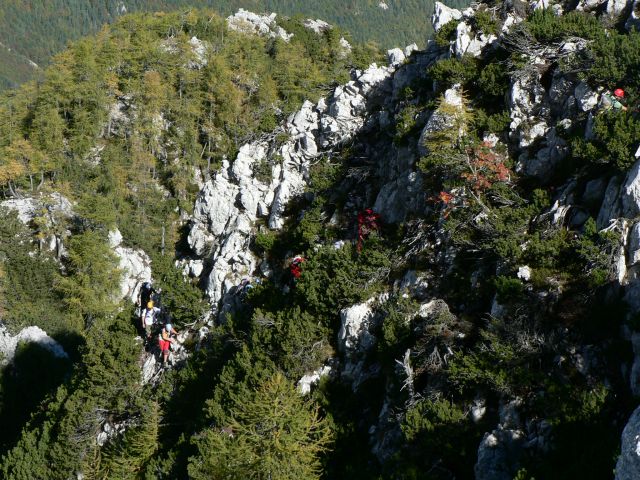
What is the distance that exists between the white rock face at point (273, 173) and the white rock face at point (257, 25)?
29728 mm

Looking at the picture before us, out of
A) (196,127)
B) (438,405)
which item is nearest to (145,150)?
(196,127)

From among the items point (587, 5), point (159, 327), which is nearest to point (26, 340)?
point (159, 327)

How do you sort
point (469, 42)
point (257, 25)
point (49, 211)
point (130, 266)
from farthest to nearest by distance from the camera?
point (257, 25) < point (49, 211) < point (130, 266) < point (469, 42)

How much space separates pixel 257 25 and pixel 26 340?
1795 inches

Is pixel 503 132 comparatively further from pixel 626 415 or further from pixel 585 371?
pixel 626 415

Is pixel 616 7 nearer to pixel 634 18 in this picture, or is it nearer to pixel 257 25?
pixel 634 18

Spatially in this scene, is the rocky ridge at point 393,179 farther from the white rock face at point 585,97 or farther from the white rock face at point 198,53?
the white rock face at point 198,53

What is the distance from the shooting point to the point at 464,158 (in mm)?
23594

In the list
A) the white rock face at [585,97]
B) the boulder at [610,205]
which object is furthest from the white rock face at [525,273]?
the white rock face at [585,97]

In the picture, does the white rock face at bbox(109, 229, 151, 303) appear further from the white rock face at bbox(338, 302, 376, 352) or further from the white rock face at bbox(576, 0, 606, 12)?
the white rock face at bbox(576, 0, 606, 12)

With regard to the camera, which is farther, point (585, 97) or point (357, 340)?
point (357, 340)

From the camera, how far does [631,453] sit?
891 cm

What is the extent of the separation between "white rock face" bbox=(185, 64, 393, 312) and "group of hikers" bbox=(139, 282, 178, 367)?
388 centimetres

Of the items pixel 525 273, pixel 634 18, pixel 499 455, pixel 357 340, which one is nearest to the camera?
pixel 499 455
